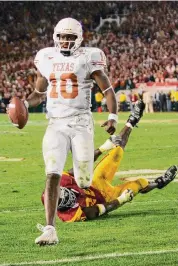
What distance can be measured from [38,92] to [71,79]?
1.53 ft

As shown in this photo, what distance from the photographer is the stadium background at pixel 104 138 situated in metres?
6.05

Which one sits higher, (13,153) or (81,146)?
(81,146)

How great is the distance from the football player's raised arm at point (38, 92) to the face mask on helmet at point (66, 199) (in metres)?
0.74

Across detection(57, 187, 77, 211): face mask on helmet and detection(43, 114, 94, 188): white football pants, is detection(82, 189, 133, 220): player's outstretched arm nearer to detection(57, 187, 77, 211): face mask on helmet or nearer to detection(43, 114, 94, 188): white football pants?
detection(57, 187, 77, 211): face mask on helmet

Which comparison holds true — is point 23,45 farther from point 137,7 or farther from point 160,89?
point 160,89

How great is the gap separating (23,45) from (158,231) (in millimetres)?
32671

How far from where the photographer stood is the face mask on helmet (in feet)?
23.0

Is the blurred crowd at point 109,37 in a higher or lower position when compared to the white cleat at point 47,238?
lower

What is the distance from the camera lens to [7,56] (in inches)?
1483

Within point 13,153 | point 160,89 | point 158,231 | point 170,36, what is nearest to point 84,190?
point 158,231

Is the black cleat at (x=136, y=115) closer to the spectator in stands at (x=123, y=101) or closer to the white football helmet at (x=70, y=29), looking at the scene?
the white football helmet at (x=70, y=29)

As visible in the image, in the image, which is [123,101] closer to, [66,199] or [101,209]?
[101,209]

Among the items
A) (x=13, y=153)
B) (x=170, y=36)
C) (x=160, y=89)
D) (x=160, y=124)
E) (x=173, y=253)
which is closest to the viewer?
(x=173, y=253)

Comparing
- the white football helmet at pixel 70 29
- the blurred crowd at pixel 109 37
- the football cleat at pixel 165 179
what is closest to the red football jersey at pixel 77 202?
the football cleat at pixel 165 179
